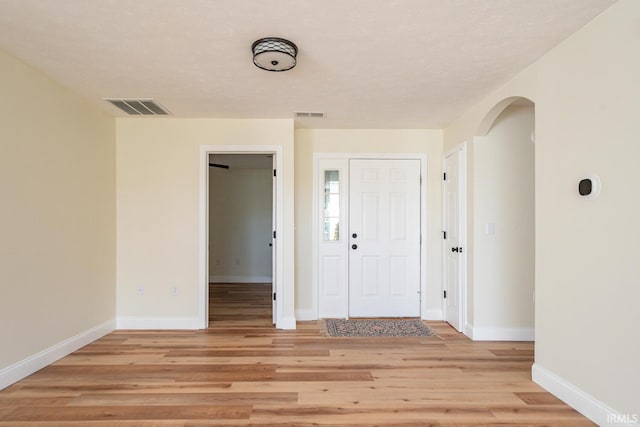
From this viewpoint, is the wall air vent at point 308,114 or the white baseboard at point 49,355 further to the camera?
the wall air vent at point 308,114

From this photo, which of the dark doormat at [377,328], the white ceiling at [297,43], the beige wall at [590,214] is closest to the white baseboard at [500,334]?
the dark doormat at [377,328]

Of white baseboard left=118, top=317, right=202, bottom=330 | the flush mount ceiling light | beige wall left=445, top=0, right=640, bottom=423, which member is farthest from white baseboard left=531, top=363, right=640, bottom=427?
white baseboard left=118, top=317, right=202, bottom=330

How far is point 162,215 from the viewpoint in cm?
388

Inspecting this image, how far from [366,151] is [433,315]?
2284 mm

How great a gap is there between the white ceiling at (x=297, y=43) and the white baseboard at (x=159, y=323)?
2.40 m

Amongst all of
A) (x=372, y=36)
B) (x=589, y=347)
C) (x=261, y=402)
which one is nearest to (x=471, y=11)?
(x=372, y=36)

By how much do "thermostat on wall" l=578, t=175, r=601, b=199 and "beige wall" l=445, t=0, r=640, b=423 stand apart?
1.4 inches

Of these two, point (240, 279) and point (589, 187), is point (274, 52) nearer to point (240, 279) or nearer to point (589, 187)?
point (589, 187)

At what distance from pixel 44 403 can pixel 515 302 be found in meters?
4.12

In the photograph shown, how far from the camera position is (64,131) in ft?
10.1

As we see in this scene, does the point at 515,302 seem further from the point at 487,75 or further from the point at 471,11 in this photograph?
the point at 471,11

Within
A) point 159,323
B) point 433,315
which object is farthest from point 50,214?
point 433,315

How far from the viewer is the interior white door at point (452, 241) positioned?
3793 mm

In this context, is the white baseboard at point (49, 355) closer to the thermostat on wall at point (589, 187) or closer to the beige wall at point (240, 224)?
the beige wall at point (240, 224)
